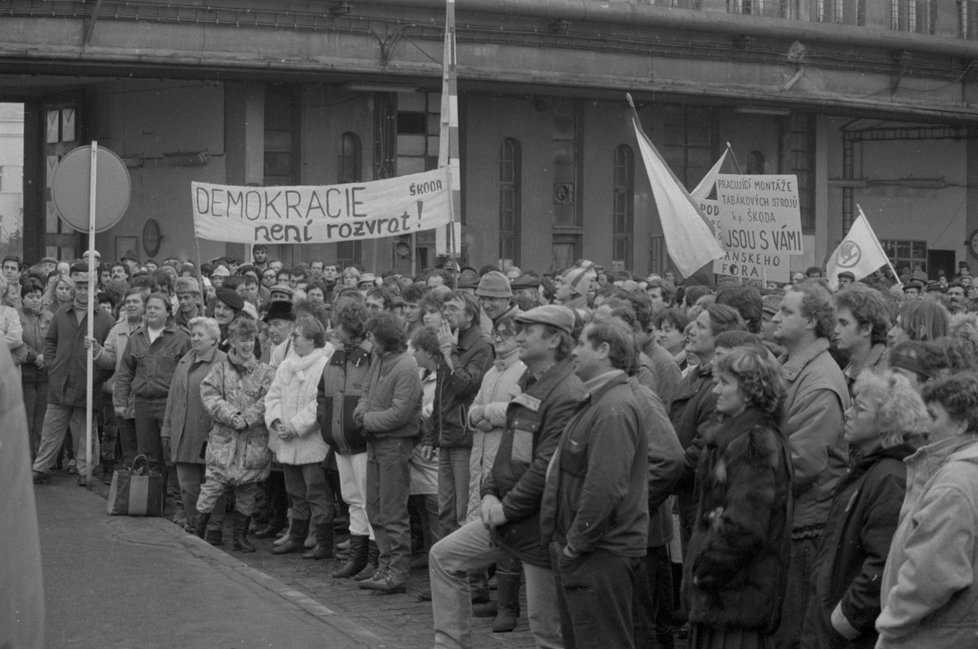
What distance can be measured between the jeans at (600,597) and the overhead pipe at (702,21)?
24.2 m

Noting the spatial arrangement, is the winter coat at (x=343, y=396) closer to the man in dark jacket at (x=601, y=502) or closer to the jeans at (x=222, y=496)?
the jeans at (x=222, y=496)

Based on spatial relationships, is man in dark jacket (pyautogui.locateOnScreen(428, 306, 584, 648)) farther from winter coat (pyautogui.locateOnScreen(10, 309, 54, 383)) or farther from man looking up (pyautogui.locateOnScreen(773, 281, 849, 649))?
winter coat (pyautogui.locateOnScreen(10, 309, 54, 383))

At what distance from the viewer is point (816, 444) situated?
684 cm

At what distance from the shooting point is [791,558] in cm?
684

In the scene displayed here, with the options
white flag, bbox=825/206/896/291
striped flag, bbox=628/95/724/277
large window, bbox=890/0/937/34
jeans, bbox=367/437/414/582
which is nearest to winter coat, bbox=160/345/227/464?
jeans, bbox=367/437/414/582

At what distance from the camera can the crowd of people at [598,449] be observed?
18.5ft

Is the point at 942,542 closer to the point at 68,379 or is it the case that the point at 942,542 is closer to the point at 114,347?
the point at 114,347

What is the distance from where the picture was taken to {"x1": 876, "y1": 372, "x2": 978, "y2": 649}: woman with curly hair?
16.2 feet

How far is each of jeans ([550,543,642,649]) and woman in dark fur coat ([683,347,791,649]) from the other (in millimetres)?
347

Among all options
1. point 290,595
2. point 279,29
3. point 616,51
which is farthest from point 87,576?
point 616,51

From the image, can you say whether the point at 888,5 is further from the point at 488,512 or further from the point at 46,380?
the point at 488,512

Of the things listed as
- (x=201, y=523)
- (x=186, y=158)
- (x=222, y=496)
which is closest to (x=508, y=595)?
(x=222, y=496)

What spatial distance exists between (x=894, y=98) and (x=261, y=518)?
2913cm

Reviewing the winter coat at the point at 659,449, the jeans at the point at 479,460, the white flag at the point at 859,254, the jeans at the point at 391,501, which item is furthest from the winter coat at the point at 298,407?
the white flag at the point at 859,254
